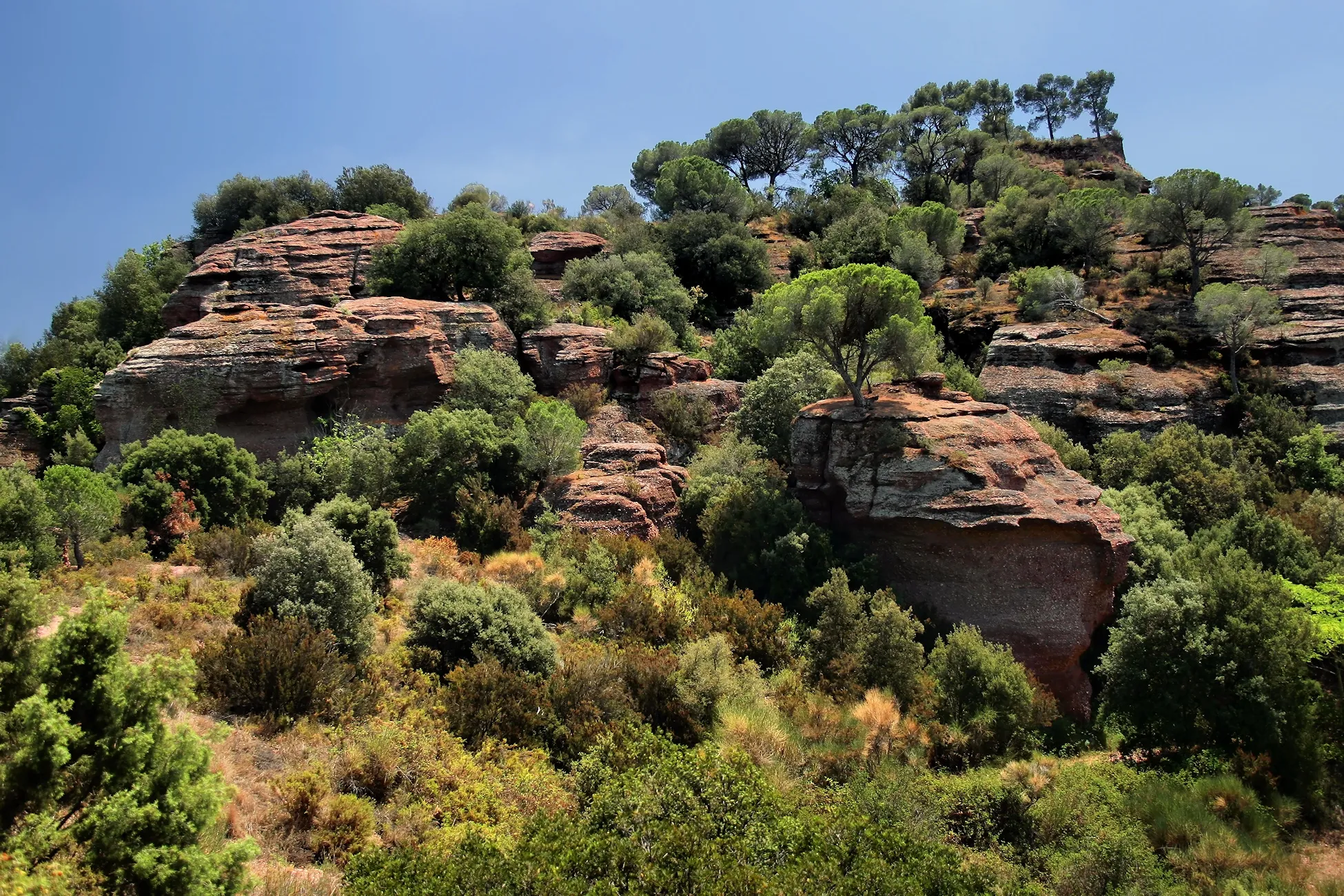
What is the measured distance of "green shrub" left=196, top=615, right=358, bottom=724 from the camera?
380 inches

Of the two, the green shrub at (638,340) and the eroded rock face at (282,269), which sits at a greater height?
the eroded rock face at (282,269)

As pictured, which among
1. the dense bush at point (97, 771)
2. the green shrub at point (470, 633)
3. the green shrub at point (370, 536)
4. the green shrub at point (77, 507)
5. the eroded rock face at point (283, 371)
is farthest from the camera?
the eroded rock face at point (283, 371)

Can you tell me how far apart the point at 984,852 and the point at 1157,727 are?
19.3 feet

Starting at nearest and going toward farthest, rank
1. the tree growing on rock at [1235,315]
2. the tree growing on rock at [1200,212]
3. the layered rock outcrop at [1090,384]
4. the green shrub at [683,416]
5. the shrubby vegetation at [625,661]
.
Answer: the shrubby vegetation at [625,661]
the green shrub at [683,416]
the layered rock outcrop at [1090,384]
the tree growing on rock at [1235,315]
the tree growing on rock at [1200,212]

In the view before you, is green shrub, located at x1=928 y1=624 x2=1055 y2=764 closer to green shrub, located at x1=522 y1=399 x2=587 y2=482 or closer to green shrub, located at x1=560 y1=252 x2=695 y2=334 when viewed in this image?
green shrub, located at x1=522 y1=399 x2=587 y2=482

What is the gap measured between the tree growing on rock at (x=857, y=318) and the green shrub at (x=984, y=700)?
7456mm

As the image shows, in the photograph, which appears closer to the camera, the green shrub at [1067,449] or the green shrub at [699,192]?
the green shrub at [1067,449]

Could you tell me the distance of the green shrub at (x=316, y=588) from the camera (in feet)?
37.9

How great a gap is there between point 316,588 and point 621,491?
29.8ft

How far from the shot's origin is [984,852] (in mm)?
10398

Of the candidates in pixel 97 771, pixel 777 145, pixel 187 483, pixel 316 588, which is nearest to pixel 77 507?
pixel 187 483

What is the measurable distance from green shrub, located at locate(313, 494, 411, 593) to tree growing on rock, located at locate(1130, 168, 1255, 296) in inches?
1411

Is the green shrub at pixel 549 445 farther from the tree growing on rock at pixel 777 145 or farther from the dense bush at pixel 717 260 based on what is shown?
the tree growing on rock at pixel 777 145

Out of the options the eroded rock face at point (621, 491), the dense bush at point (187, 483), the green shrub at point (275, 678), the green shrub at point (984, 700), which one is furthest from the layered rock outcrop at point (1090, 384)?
the green shrub at point (275, 678)
